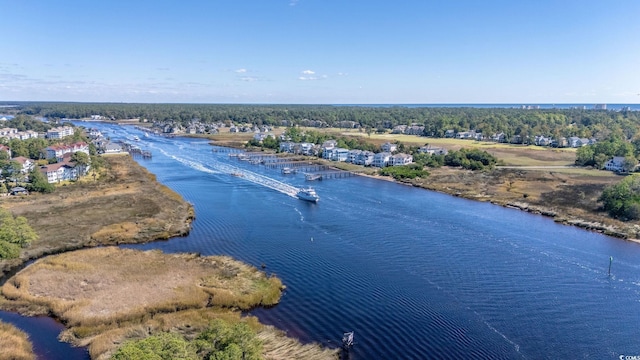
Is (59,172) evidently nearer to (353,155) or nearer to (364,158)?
(353,155)

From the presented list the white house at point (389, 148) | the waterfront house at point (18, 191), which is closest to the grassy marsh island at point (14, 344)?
the waterfront house at point (18, 191)

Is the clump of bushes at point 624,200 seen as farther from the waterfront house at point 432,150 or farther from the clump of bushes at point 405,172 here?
the waterfront house at point 432,150

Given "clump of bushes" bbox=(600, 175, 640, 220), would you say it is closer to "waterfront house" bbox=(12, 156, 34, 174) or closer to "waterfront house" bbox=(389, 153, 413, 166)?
"waterfront house" bbox=(389, 153, 413, 166)

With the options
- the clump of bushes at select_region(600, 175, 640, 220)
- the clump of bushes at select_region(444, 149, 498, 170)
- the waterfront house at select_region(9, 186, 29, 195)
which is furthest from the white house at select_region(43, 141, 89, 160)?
the clump of bushes at select_region(600, 175, 640, 220)

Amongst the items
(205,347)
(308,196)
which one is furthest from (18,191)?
(205,347)

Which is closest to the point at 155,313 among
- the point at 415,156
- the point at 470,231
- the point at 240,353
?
the point at 240,353

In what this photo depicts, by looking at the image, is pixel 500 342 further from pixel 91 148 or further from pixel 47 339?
pixel 91 148
